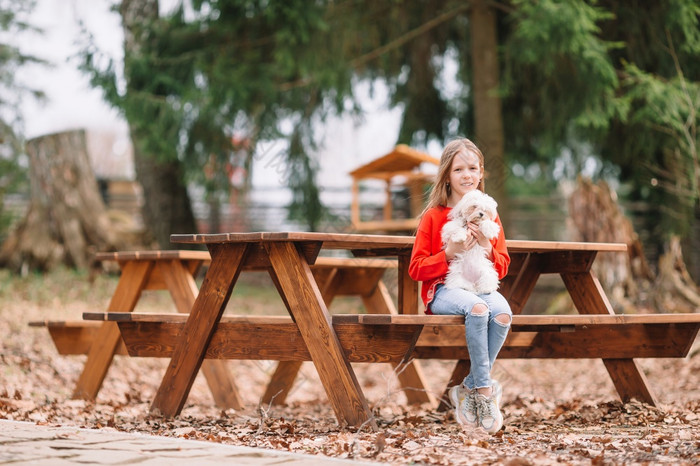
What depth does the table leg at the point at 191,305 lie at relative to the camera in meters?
5.36

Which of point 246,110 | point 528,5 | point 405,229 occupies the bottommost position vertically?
point 405,229

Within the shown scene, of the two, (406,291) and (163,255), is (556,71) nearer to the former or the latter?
(406,291)

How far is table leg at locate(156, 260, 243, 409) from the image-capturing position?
5.36m

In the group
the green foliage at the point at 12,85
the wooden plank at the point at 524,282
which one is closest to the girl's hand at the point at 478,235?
the wooden plank at the point at 524,282

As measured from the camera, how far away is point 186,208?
15531 millimetres

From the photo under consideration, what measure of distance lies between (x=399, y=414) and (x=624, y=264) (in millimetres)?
6432

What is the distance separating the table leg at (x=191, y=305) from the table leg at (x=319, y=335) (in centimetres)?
143

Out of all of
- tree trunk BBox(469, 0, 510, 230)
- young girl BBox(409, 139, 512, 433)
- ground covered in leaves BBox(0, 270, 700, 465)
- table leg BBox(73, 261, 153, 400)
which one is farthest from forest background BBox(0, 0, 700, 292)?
table leg BBox(73, 261, 153, 400)

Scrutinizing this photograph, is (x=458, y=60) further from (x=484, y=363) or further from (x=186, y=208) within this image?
(x=484, y=363)

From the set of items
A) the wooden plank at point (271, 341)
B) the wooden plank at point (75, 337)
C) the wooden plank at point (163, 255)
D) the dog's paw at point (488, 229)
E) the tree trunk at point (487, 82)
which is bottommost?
the wooden plank at point (75, 337)

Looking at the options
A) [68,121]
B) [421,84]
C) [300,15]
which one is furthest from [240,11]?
[68,121]

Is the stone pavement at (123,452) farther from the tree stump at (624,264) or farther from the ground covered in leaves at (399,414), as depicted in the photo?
the tree stump at (624,264)

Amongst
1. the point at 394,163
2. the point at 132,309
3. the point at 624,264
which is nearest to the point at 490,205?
the point at 132,309

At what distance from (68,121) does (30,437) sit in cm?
4153
